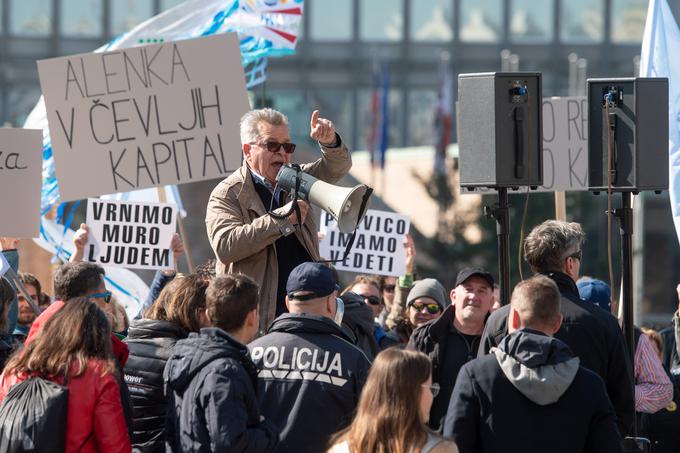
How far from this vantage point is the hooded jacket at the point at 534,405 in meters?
5.01

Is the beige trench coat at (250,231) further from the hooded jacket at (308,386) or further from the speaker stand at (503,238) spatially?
the hooded jacket at (308,386)

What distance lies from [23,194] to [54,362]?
3.17m

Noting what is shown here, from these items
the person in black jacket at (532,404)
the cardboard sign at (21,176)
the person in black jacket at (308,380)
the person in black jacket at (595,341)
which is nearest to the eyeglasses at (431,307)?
the person in black jacket at (595,341)

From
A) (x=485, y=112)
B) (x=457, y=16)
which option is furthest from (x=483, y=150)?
(x=457, y=16)

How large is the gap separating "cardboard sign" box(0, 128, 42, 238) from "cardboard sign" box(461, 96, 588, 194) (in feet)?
11.9

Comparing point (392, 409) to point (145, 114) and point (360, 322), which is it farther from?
point (145, 114)

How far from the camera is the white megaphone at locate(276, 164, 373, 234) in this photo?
19.7 ft

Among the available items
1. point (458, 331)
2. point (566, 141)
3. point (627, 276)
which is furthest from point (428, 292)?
point (566, 141)

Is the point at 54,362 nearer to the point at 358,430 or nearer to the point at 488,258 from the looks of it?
the point at 358,430

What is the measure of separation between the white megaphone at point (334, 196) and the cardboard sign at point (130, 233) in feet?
9.05

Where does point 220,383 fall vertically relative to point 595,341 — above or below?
below

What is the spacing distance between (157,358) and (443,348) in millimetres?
1636

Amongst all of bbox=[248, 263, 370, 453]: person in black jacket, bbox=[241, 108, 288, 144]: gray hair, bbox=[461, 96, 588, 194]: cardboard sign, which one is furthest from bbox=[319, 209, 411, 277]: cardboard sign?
bbox=[248, 263, 370, 453]: person in black jacket

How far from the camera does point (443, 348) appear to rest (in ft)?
22.3
